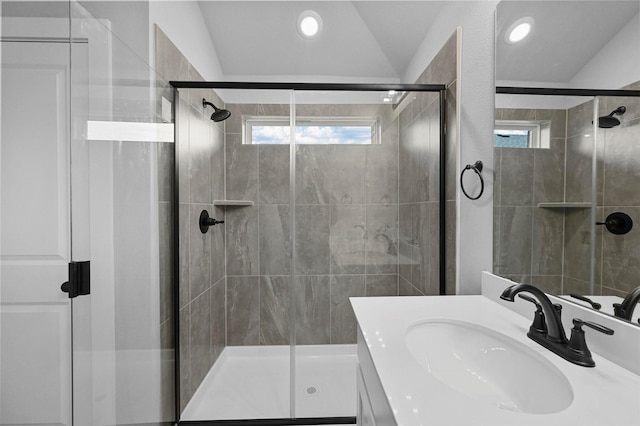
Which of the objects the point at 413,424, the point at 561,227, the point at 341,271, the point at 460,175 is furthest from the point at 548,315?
the point at 341,271

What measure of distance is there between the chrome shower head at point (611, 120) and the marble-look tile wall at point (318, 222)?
3.55ft

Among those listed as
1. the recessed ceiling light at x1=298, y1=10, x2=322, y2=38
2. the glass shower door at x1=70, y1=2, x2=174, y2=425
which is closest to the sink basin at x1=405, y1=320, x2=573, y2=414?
the glass shower door at x1=70, y1=2, x2=174, y2=425

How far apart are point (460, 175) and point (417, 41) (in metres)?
1.26

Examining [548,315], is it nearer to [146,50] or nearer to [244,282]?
[244,282]

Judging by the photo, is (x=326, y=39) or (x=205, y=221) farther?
(x=326, y=39)

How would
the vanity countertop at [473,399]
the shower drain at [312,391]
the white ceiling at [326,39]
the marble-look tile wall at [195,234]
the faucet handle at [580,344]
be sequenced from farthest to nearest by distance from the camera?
the white ceiling at [326,39] < the shower drain at [312,391] < the marble-look tile wall at [195,234] < the faucet handle at [580,344] < the vanity countertop at [473,399]

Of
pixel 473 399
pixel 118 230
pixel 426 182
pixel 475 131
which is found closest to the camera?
pixel 473 399

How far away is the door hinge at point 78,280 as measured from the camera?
40.4 inches

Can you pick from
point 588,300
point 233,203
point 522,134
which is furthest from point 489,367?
point 233,203

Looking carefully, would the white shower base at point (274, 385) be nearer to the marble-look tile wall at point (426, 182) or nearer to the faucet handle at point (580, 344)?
the marble-look tile wall at point (426, 182)

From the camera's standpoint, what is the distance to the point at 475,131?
4.71 ft

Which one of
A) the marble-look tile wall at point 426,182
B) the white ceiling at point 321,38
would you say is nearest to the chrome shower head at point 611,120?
the marble-look tile wall at point 426,182

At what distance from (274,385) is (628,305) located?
1777 mm

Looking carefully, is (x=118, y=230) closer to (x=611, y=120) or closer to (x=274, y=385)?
(x=274, y=385)
